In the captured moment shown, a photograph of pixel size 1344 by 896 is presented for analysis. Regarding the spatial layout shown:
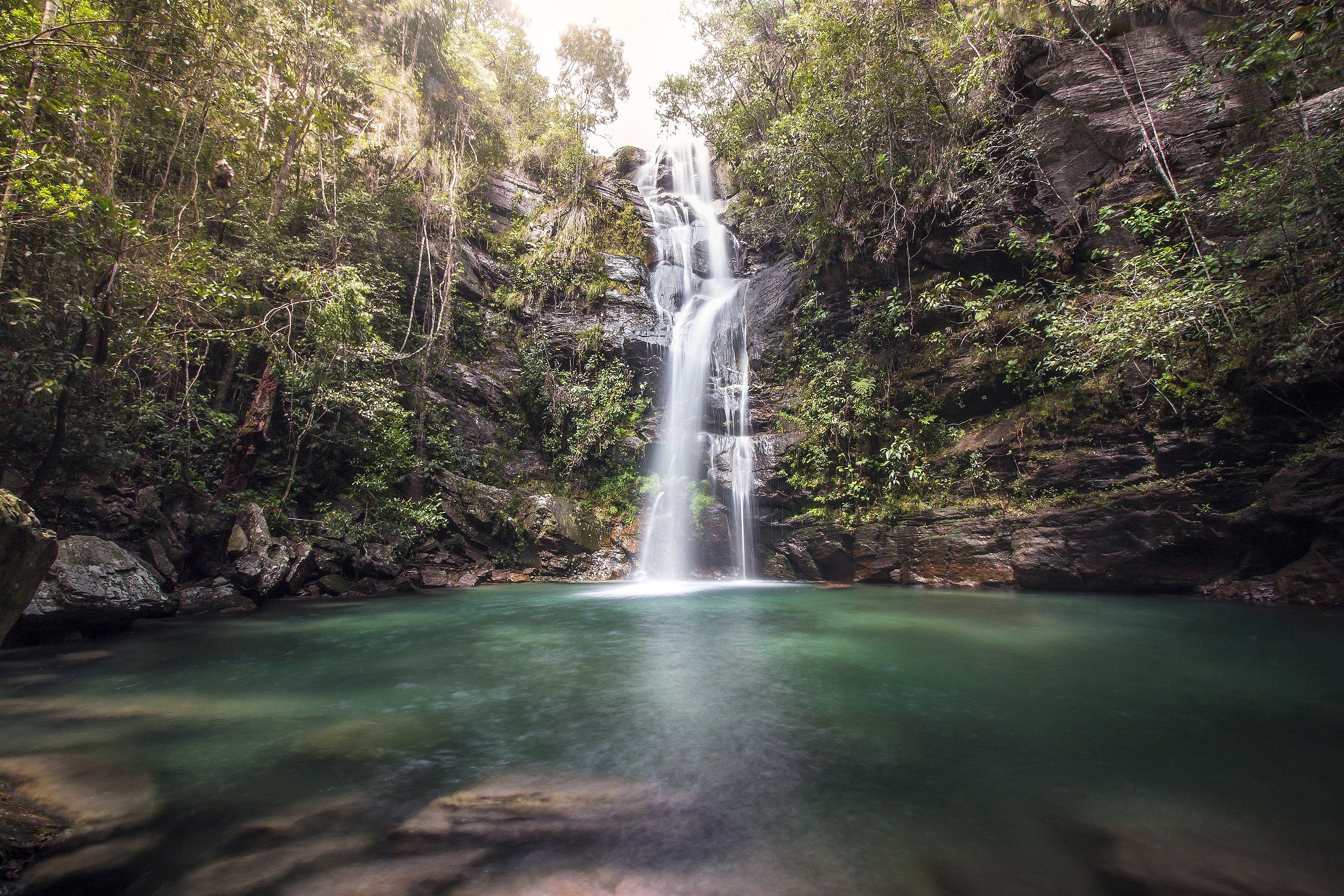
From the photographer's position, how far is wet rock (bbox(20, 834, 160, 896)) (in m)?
1.87

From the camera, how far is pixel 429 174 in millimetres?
13477

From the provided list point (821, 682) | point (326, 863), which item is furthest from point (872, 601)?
point (326, 863)

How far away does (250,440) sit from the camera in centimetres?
927

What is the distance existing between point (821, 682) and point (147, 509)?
31.9 feet

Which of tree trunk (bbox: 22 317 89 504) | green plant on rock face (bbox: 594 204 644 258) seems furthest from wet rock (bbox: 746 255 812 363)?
tree trunk (bbox: 22 317 89 504)

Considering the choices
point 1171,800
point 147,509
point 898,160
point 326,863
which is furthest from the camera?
point 898,160

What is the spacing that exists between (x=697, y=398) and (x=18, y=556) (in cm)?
1208

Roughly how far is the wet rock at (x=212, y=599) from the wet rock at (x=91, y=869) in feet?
22.1

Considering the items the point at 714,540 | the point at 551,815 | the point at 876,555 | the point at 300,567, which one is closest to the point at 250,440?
the point at 300,567

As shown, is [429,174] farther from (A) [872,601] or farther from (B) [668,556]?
→ (A) [872,601]

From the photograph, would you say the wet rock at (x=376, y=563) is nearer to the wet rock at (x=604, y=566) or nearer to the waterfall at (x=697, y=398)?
the wet rock at (x=604, y=566)

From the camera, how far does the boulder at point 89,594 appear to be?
5.53 meters

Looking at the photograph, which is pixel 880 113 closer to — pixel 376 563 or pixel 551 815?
pixel 551 815

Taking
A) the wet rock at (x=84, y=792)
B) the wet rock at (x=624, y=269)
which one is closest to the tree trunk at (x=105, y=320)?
the wet rock at (x=84, y=792)
